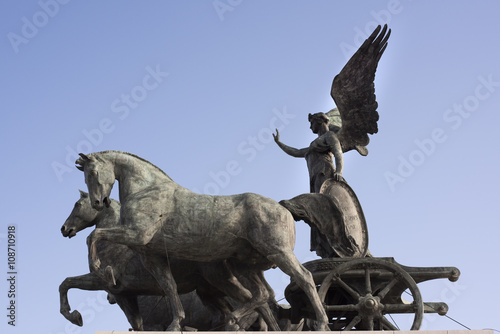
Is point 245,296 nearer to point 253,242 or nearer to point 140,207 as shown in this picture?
point 253,242

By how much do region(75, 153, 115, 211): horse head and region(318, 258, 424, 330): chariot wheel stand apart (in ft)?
10.5

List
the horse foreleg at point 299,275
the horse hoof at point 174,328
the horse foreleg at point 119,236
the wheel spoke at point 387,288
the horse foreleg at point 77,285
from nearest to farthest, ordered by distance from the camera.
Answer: the horse foreleg at point 119,236 → the horse hoof at point 174,328 → the horse foreleg at point 299,275 → the wheel spoke at point 387,288 → the horse foreleg at point 77,285

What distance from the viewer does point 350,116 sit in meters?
15.7

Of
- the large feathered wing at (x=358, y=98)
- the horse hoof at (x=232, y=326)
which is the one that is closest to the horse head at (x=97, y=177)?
the horse hoof at (x=232, y=326)

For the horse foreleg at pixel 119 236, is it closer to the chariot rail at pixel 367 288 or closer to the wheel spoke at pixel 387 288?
the chariot rail at pixel 367 288

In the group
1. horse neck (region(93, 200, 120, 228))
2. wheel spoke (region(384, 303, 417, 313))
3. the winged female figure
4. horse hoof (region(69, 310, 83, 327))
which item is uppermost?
the winged female figure

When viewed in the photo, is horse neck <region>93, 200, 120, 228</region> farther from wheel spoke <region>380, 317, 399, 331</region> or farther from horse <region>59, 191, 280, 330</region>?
wheel spoke <region>380, 317, 399, 331</region>

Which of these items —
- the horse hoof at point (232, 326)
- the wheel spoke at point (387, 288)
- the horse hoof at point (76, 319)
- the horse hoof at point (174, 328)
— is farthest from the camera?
the horse hoof at point (76, 319)

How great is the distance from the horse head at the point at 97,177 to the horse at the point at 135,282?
97 cm

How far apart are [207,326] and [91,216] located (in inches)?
99.3

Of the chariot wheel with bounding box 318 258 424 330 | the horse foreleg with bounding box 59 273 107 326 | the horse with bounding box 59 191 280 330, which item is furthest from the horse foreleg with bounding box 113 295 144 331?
the chariot wheel with bounding box 318 258 424 330

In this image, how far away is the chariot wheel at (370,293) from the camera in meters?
12.8

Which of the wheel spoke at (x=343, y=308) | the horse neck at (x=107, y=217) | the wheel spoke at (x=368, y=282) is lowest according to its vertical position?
the wheel spoke at (x=343, y=308)

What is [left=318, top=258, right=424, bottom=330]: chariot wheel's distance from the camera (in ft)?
42.1
